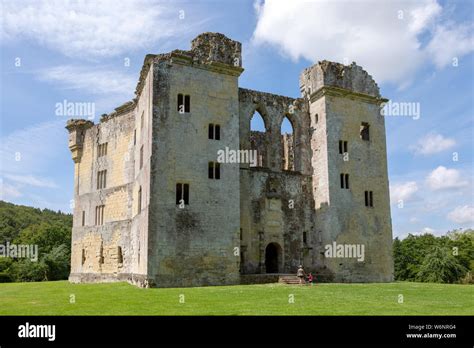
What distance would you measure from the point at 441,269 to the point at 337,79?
105 feet

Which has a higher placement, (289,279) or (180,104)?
(180,104)

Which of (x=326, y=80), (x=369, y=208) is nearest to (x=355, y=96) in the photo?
(x=326, y=80)

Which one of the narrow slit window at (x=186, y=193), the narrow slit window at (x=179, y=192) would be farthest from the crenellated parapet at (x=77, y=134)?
the narrow slit window at (x=186, y=193)

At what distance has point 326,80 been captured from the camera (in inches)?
1293

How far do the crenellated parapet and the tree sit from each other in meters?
41.9

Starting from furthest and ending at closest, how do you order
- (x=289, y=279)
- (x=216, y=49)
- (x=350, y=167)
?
(x=350, y=167), (x=216, y=49), (x=289, y=279)

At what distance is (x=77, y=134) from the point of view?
39.6 m

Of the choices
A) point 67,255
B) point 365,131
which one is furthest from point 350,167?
point 67,255

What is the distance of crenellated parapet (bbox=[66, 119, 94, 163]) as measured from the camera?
129 ft

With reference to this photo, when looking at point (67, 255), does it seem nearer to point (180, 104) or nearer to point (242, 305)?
point (180, 104)

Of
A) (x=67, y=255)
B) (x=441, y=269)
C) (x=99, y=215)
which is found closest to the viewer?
(x=99, y=215)

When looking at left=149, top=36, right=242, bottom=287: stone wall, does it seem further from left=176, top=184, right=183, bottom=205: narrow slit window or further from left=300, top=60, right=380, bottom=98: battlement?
left=300, top=60, right=380, bottom=98: battlement

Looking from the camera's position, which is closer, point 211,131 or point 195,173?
point 195,173

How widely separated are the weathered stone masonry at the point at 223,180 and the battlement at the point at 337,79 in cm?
11
